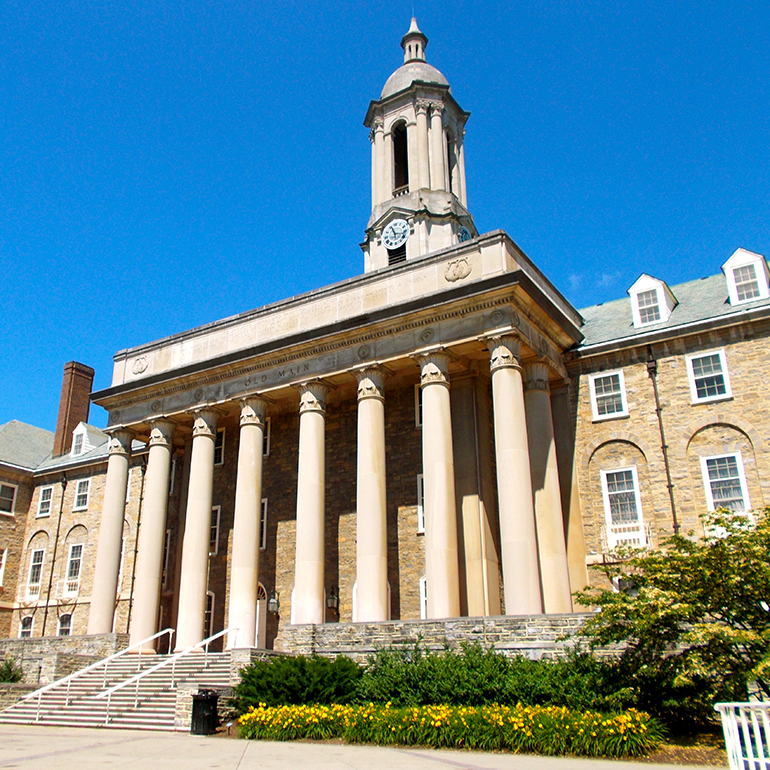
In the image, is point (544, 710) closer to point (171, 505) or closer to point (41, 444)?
point (171, 505)

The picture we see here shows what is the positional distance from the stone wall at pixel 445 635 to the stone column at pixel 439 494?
174 cm

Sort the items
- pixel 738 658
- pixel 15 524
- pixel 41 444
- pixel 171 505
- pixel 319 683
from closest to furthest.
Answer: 1. pixel 738 658
2. pixel 319 683
3. pixel 171 505
4. pixel 15 524
5. pixel 41 444

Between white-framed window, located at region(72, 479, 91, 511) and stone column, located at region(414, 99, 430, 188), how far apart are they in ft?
81.6

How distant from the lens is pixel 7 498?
144 ft

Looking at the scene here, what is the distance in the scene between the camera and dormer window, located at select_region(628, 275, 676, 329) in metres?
29.3

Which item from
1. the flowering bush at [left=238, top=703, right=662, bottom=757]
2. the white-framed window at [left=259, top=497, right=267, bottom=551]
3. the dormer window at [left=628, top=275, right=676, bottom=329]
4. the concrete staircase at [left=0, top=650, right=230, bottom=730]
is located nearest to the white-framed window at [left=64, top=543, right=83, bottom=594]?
the white-framed window at [left=259, top=497, right=267, bottom=551]

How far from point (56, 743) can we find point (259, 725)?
14.4ft

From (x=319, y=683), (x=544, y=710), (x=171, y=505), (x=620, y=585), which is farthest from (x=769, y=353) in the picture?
(x=171, y=505)

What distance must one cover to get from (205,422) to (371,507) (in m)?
9.55

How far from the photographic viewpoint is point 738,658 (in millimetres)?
14148

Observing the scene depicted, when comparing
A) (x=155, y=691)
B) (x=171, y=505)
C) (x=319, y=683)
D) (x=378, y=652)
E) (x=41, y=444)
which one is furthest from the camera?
(x=41, y=444)

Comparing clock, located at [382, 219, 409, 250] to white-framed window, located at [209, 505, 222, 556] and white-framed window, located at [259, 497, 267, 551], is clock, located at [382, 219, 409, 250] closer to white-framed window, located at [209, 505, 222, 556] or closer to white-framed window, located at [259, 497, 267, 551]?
white-framed window, located at [259, 497, 267, 551]

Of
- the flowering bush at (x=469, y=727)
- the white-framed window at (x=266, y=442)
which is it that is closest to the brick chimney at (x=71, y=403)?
the white-framed window at (x=266, y=442)

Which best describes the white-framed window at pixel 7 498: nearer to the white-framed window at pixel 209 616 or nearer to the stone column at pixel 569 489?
the white-framed window at pixel 209 616
